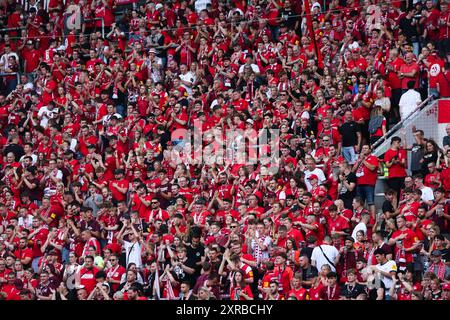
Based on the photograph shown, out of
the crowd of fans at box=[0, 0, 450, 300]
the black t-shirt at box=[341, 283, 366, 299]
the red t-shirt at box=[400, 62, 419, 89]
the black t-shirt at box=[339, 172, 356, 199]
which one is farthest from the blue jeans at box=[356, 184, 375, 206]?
the black t-shirt at box=[341, 283, 366, 299]

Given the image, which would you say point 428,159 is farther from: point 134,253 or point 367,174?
point 134,253

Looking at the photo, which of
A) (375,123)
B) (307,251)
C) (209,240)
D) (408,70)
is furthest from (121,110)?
(307,251)

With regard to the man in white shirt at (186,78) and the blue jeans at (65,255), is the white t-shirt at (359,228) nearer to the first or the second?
the blue jeans at (65,255)

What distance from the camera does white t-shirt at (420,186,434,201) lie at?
14898mm

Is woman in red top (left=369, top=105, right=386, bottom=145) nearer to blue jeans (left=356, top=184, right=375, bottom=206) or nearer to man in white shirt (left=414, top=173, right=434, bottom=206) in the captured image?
blue jeans (left=356, top=184, right=375, bottom=206)

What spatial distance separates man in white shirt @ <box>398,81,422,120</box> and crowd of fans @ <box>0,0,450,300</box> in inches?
5.4

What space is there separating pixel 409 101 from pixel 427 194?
2.13 m

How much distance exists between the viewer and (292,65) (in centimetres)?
1842

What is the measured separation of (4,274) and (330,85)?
5.48m

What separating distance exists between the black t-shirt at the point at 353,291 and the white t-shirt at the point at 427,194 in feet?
5.35

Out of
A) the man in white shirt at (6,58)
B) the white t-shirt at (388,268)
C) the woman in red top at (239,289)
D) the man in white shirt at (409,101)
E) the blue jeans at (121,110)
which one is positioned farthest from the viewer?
the man in white shirt at (6,58)

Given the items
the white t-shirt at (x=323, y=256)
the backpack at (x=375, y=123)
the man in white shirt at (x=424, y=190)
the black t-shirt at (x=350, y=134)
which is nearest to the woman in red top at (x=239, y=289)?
the white t-shirt at (x=323, y=256)

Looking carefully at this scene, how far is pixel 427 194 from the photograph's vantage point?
49.0 feet

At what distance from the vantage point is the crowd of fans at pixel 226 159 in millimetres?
14820
